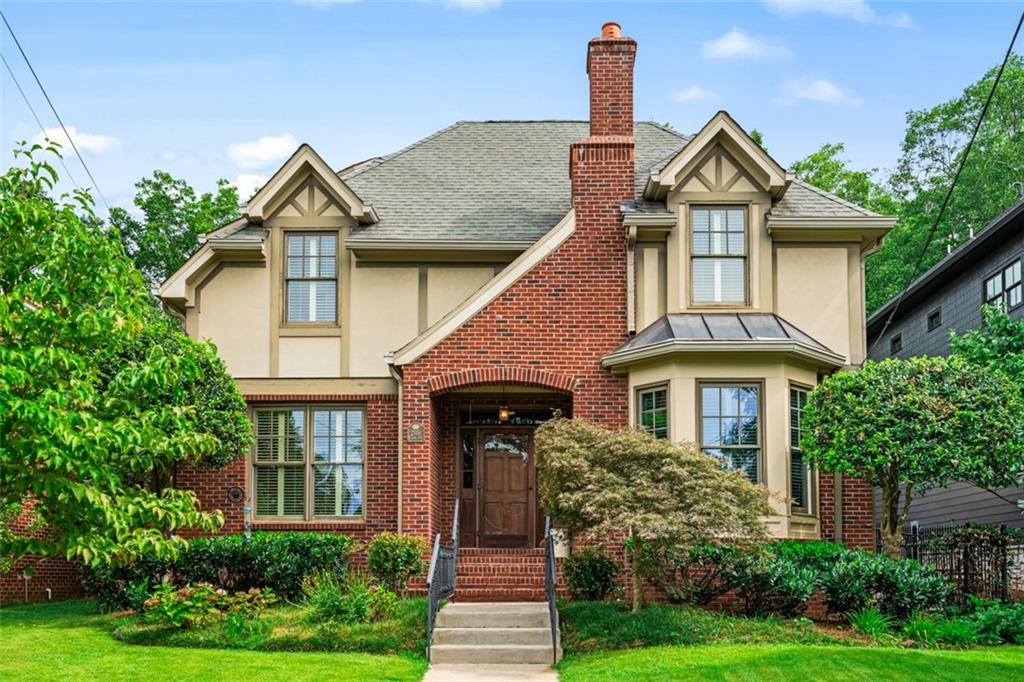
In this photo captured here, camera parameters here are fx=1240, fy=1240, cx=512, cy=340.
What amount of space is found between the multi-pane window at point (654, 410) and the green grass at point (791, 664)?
4448 millimetres

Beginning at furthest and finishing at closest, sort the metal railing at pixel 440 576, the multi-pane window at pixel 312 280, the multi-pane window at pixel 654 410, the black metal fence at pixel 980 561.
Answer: the multi-pane window at pixel 312 280 < the multi-pane window at pixel 654 410 < the black metal fence at pixel 980 561 < the metal railing at pixel 440 576

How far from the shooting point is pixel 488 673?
13773 mm

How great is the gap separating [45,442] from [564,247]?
10.6 m

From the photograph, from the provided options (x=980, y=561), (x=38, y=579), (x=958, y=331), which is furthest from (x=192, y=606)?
(x=958, y=331)

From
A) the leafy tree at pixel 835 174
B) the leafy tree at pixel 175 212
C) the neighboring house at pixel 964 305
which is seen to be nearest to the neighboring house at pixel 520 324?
the neighboring house at pixel 964 305

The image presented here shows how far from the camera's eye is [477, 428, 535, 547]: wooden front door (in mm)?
20031

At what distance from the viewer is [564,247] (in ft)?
61.8

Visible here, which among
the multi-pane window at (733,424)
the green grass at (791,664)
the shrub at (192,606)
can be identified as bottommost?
the green grass at (791,664)

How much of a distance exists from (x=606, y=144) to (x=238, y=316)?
6454 millimetres

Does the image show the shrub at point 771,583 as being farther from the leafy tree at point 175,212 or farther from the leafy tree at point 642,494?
the leafy tree at point 175,212

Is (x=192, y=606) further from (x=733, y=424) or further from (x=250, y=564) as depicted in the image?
(x=733, y=424)

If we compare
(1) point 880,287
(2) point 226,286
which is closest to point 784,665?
(2) point 226,286

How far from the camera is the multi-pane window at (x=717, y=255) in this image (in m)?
18.9

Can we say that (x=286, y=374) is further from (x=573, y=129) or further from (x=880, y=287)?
(x=880, y=287)
